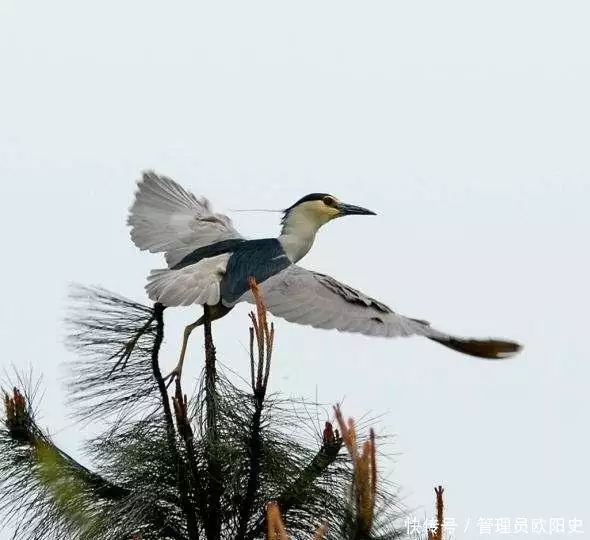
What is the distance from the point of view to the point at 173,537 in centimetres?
347

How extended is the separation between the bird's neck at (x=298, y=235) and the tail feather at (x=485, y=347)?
6.36ft

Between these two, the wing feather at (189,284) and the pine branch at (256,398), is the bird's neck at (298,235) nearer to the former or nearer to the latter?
the wing feather at (189,284)

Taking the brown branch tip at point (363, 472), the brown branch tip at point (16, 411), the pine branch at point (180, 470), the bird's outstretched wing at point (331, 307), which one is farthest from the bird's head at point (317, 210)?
the brown branch tip at point (363, 472)

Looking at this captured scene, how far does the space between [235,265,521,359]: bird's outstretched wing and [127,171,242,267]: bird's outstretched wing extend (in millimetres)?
788

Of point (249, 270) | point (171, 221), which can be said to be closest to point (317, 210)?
point (171, 221)

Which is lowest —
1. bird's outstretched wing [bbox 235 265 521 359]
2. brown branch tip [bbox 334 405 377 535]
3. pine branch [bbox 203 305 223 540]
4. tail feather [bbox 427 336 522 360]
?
brown branch tip [bbox 334 405 377 535]

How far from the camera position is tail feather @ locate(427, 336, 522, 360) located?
3631 mm

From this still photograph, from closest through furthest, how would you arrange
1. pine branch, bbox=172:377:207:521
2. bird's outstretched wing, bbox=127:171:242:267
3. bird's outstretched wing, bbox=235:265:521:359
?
pine branch, bbox=172:377:207:521, bird's outstretched wing, bbox=235:265:521:359, bird's outstretched wing, bbox=127:171:242:267

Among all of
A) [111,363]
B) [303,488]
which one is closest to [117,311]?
[111,363]

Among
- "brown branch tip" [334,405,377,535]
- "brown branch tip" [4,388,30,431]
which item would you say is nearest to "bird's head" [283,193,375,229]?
"brown branch tip" [4,388,30,431]

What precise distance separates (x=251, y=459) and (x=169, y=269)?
165cm

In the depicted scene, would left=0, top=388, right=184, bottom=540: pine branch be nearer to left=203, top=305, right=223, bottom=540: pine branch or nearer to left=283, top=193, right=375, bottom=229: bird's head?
left=203, top=305, right=223, bottom=540: pine branch

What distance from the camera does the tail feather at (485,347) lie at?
3.63m

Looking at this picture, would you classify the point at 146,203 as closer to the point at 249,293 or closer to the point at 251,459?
the point at 249,293
